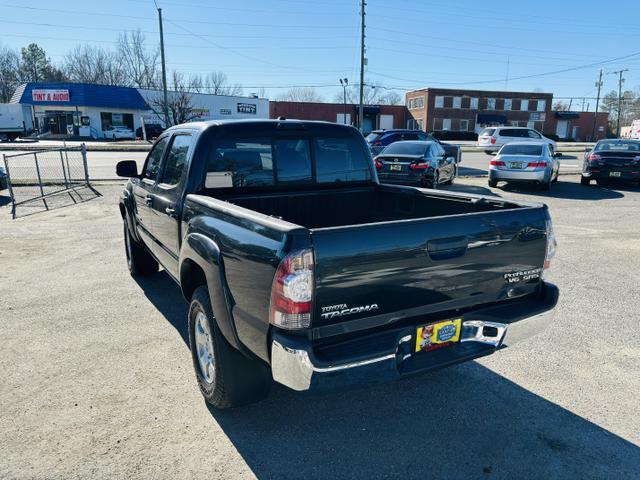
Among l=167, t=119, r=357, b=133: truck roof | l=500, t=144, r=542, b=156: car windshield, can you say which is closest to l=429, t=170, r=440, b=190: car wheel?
l=500, t=144, r=542, b=156: car windshield

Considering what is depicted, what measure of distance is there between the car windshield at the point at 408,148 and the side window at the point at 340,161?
28.9 feet

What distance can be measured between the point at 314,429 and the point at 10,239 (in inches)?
291

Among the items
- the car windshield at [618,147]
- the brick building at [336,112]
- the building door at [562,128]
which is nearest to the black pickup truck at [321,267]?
the car windshield at [618,147]

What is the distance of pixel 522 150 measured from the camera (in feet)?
47.8

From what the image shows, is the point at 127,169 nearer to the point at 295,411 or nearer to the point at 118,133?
the point at 295,411

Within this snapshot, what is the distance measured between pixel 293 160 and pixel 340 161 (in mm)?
490

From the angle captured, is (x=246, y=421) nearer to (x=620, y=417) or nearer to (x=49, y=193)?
(x=620, y=417)

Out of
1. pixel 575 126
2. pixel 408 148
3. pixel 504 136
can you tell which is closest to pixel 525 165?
pixel 408 148

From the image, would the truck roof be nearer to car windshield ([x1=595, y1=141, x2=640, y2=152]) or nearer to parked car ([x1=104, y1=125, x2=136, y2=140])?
car windshield ([x1=595, y1=141, x2=640, y2=152])

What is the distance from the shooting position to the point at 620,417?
3145mm

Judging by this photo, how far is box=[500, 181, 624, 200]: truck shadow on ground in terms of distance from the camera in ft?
44.9

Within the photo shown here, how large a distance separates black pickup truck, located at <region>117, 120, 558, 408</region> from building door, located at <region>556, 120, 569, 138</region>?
81688mm

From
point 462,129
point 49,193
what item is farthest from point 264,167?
point 462,129

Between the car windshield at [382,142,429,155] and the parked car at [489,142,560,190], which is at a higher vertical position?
the car windshield at [382,142,429,155]
